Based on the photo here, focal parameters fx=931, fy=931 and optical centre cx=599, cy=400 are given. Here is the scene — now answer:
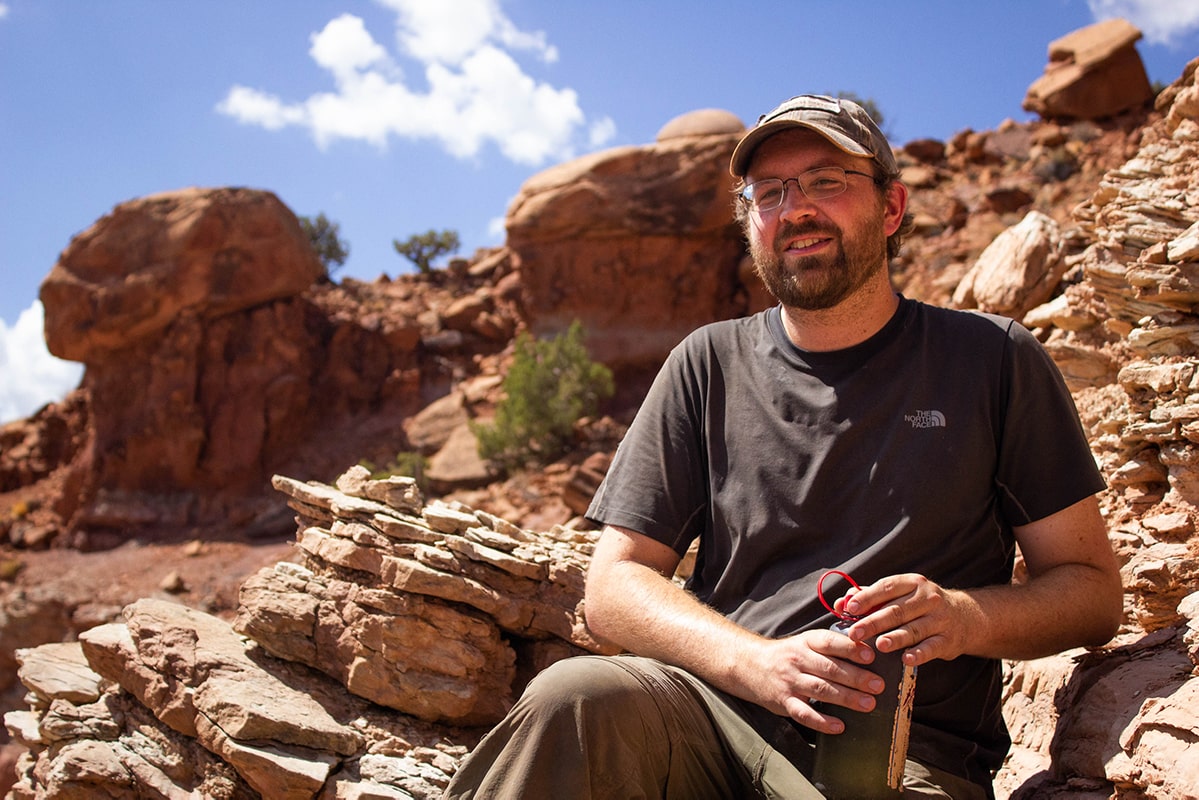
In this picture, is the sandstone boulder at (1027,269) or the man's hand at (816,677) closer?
the man's hand at (816,677)

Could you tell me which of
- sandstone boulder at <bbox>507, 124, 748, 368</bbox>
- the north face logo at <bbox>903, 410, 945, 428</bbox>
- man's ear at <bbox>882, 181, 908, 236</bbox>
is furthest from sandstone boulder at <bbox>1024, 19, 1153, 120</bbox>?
the north face logo at <bbox>903, 410, 945, 428</bbox>

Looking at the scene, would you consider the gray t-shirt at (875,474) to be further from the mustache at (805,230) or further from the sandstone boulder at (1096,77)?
the sandstone boulder at (1096,77)

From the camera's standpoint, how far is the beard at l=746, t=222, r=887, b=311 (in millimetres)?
2723

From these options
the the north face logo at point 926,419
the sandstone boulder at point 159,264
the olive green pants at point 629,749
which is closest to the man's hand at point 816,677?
the olive green pants at point 629,749

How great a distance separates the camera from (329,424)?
1998 centimetres

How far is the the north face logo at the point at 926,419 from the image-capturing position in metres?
2.55

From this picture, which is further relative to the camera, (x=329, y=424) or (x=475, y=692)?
(x=329, y=424)

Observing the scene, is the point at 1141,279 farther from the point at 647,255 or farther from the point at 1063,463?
the point at 647,255

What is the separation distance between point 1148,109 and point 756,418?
2034 cm

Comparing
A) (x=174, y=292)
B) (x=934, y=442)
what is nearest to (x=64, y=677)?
(x=934, y=442)

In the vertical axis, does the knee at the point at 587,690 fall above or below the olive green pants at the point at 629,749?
above

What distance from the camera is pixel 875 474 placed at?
2.53 m

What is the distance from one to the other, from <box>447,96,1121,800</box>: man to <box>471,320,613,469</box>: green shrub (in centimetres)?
1214

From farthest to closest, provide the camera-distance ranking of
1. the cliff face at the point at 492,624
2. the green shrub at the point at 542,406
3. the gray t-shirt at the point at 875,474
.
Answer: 1. the green shrub at the point at 542,406
2. the cliff face at the point at 492,624
3. the gray t-shirt at the point at 875,474
